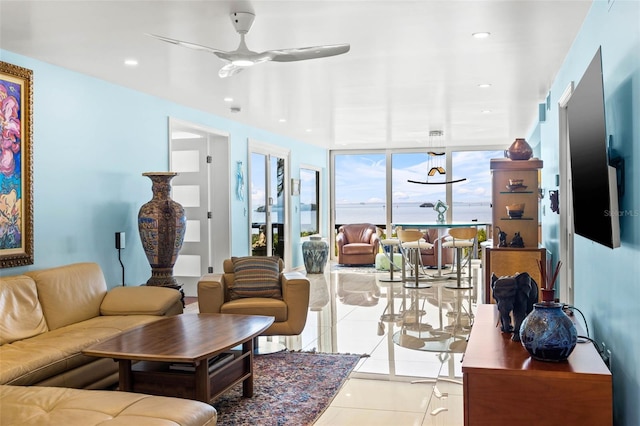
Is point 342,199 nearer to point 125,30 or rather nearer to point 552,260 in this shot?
point 552,260

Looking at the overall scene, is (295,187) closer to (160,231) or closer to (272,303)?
(160,231)

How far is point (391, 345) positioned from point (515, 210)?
188 centimetres

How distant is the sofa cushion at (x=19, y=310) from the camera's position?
388 cm

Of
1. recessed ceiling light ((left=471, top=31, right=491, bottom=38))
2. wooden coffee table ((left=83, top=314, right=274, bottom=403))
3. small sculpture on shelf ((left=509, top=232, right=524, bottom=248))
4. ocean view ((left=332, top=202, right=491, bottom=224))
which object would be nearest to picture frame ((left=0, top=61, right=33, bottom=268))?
wooden coffee table ((left=83, top=314, right=274, bottom=403))

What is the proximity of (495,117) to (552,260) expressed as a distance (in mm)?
3035

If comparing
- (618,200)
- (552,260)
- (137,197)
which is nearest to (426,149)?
(552,260)

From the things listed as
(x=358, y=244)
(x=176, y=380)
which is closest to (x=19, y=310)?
(x=176, y=380)

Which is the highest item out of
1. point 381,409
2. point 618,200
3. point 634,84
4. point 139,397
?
point 634,84

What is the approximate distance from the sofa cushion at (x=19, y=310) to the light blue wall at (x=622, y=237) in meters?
3.69

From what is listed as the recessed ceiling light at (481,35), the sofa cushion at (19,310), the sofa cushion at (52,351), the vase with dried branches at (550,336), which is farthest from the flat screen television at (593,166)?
the sofa cushion at (19,310)

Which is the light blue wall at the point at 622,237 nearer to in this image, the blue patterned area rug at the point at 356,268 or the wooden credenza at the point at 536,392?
the wooden credenza at the point at 536,392

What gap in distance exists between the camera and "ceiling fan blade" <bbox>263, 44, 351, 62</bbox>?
3359 mm

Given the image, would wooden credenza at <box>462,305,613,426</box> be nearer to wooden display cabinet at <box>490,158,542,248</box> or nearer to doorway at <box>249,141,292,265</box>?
wooden display cabinet at <box>490,158,542,248</box>

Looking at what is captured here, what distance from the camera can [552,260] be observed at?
582cm
